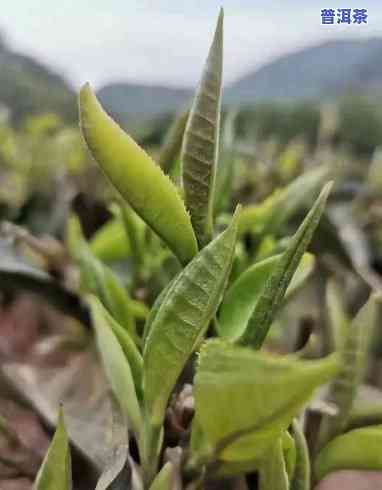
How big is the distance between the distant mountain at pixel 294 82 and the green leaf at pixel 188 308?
21.5 inches

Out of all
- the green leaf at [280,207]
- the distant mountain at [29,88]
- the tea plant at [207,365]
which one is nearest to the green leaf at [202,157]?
the tea plant at [207,365]

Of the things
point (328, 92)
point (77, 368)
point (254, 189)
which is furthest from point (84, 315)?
point (328, 92)

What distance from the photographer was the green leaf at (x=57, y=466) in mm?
294

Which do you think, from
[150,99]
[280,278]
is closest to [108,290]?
[280,278]

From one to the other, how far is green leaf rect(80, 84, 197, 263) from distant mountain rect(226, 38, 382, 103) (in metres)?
0.67

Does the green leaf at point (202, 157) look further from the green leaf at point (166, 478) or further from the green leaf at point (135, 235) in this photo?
the green leaf at point (135, 235)

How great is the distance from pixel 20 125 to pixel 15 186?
1.74ft

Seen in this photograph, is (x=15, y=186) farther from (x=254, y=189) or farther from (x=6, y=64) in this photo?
(x=6, y=64)

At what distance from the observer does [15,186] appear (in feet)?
2.71

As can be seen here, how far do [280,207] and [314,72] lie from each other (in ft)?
2.58

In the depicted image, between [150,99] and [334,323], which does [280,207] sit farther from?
[150,99]

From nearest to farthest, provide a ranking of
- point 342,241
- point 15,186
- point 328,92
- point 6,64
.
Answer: point 342,241
point 15,186
point 6,64
point 328,92

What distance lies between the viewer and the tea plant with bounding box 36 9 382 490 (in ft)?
0.76

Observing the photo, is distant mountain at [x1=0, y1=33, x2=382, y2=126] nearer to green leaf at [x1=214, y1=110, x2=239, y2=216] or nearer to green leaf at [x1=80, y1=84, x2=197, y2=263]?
green leaf at [x1=214, y1=110, x2=239, y2=216]
